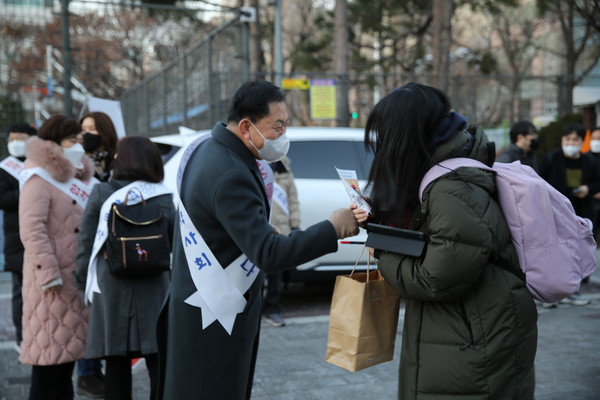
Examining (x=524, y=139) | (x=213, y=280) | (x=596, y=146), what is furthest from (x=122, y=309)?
(x=596, y=146)

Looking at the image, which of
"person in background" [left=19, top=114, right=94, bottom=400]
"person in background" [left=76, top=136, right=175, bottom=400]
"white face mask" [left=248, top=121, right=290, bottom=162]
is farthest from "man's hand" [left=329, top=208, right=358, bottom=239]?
"person in background" [left=19, top=114, right=94, bottom=400]

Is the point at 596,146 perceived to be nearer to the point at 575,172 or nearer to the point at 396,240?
the point at 575,172

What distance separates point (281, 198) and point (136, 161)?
258 centimetres

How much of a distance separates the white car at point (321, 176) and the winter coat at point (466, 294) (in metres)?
4.78

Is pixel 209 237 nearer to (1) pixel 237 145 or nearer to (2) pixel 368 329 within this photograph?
(1) pixel 237 145

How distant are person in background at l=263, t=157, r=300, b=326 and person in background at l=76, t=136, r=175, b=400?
7.99 ft

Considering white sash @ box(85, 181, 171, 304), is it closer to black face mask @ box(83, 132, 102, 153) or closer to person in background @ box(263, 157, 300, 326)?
black face mask @ box(83, 132, 102, 153)

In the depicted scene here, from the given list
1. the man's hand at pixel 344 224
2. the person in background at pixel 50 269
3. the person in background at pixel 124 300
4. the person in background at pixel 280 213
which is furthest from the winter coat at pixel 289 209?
the man's hand at pixel 344 224

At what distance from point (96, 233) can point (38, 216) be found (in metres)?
0.43

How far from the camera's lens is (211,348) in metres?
2.62

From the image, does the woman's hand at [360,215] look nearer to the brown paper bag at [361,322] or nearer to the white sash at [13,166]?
the brown paper bag at [361,322]

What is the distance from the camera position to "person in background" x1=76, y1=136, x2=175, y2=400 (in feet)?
12.1

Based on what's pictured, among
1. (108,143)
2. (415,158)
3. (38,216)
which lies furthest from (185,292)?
(108,143)

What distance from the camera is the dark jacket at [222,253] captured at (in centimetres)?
245
